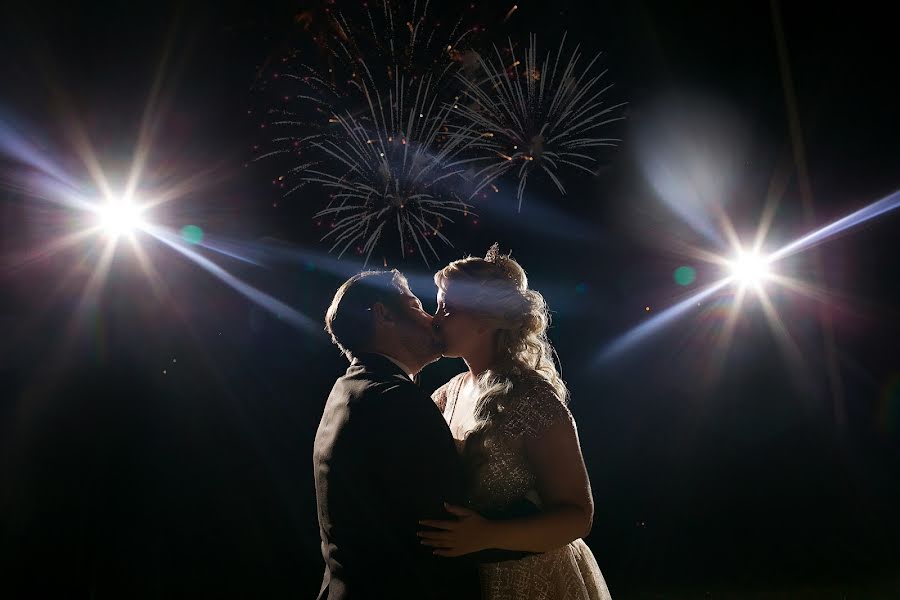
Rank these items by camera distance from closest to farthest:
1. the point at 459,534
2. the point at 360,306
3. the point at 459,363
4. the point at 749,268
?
the point at 459,534
the point at 360,306
the point at 459,363
the point at 749,268

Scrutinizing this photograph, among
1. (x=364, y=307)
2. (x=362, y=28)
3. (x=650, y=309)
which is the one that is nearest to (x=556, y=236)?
(x=650, y=309)

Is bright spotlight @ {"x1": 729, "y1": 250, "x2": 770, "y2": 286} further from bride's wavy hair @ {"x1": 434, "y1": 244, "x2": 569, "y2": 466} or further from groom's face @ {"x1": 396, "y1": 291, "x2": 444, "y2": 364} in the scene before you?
groom's face @ {"x1": 396, "y1": 291, "x2": 444, "y2": 364}

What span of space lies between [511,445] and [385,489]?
0.42 metres

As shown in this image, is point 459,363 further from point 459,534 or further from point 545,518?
point 459,534

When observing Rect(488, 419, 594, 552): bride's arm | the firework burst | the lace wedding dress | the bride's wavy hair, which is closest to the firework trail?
the firework burst

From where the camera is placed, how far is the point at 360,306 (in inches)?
68.9

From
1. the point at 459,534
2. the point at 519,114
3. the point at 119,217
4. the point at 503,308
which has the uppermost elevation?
the point at 519,114

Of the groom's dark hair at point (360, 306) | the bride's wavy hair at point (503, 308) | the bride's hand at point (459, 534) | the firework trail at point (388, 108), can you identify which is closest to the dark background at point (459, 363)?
the firework trail at point (388, 108)

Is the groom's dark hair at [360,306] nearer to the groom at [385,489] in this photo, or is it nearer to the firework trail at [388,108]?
the groom at [385,489]

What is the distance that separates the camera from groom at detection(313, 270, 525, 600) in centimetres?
146

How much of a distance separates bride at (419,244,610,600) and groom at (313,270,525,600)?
0.19 feet

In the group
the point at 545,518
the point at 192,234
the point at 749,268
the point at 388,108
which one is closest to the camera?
the point at 545,518

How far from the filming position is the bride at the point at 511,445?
1.60m

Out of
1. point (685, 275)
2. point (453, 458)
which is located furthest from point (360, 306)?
point (685, 275)
